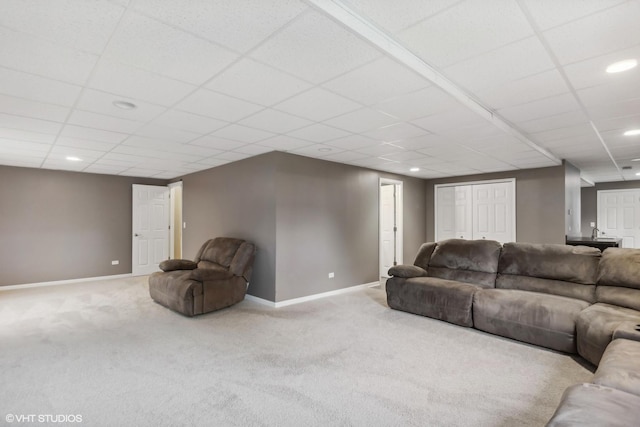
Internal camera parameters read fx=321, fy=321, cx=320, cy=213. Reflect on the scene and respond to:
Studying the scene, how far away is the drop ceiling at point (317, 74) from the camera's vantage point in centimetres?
169

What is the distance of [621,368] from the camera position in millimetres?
1902

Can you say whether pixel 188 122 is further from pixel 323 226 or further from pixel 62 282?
pixel 62 282

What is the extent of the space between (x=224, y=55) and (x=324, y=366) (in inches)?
100

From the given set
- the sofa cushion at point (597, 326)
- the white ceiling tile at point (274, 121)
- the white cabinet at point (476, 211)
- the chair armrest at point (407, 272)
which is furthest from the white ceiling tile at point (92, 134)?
the white cabinet at point (476, 211)

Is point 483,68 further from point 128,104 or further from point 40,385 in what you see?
point 40,385

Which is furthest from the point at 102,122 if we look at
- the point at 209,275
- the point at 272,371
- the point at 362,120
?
the point at 272,371

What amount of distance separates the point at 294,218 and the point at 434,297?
7.44 feet

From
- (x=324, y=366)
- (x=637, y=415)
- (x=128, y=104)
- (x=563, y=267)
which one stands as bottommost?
(x=324, y=366)

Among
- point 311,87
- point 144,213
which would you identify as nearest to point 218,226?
point 144,213

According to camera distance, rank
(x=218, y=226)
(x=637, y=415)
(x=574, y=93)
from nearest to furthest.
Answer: (x=637, y=415) < (x=574, y=93) < (x=218, y=226)

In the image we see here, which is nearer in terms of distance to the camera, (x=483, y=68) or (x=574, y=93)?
(x=483, y=68)

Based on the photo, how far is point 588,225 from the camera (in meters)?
8.86

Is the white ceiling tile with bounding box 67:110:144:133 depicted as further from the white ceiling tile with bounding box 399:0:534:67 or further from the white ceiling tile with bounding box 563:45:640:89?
the white ceiling tile with bounding box 563:45:640:89

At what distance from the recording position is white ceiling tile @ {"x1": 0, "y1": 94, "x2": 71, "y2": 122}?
2.79 meters
